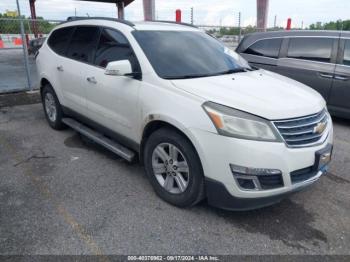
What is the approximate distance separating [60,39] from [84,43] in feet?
2.93

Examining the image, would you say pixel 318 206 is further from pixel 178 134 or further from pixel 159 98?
pixel 159 98

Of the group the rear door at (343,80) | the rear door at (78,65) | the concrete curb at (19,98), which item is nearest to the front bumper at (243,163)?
the rear door at (78,65)

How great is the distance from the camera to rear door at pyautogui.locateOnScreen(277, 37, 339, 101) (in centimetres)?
591

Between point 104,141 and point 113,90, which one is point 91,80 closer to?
point 113,90

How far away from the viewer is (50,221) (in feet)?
9.75

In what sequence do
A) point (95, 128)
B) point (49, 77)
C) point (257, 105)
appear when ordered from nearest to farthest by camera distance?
1. point (257, 105)
2. point (95, 128)
3. point (49, 77)

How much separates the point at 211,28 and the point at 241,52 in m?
4.74

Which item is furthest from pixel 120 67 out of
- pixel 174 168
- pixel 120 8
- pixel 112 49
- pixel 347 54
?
pixel 120 8

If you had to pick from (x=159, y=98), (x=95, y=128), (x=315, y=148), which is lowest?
(x=95, y=128)

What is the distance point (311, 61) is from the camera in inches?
242

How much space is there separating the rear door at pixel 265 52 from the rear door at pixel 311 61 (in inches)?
5.9

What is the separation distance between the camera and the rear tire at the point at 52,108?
5.26 m

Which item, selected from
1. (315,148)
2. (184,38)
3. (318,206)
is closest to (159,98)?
(184,38)

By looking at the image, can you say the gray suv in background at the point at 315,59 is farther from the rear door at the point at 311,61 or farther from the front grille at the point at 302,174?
the front grille at the point at 302,174
